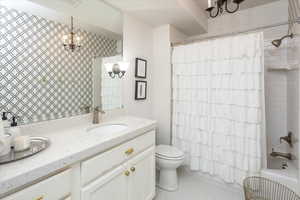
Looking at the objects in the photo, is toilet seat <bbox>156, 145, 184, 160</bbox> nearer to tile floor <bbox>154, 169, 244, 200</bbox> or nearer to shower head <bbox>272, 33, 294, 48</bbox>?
tile floor <bbox>154, 169, 244, 200</bbox>

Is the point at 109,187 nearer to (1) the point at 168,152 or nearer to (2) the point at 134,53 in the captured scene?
(1) the point at 168,152

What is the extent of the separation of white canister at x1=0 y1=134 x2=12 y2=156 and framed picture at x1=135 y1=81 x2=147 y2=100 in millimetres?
1488

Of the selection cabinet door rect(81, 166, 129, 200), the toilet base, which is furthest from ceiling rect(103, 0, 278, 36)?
the toilet base

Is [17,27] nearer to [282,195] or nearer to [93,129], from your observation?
[93,129]

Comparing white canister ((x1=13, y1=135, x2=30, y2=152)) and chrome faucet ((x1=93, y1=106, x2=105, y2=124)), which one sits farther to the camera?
chrome faucet ((x1=93, y1=106, x2=105, y2=124))

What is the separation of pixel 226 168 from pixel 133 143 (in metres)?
1.28

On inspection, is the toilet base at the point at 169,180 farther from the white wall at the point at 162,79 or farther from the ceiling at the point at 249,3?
the ceiling at the point at 249,3

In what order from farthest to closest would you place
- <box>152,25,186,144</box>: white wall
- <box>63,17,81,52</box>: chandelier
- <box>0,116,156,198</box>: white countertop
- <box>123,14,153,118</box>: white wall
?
<box>152,25,186,144</box>: white wall
<box>123,14,153,118</box>: white wall
<box>63,17,81,52</box>: chandelier
<box>0,116,156,198</box>: white countertop

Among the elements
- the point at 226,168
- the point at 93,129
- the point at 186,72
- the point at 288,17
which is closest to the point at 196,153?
the point at 226,168

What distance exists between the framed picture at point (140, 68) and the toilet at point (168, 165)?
3.47 feet

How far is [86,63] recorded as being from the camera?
5.23 feet

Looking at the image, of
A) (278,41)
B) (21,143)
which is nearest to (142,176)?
(21,143)

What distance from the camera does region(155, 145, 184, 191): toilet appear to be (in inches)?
72.4

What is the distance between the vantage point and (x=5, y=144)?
781 mm
